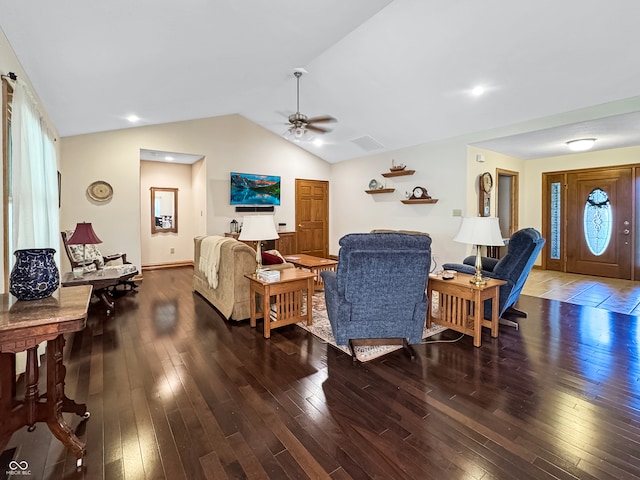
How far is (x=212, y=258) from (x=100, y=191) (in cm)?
341

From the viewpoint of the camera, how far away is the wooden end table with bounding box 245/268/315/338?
3240 millimetres

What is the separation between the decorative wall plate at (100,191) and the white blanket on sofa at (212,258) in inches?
113

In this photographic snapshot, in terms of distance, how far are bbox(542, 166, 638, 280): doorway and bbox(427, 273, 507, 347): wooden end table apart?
15.7 feet

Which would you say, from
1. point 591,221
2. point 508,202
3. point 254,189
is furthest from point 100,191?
point 591,221

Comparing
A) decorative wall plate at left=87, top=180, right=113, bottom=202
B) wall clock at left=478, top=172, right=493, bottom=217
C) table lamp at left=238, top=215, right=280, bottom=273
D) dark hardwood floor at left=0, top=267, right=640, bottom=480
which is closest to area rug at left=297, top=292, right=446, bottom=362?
dark hardwood floor at left=0, top=267, right=640, bottom=480

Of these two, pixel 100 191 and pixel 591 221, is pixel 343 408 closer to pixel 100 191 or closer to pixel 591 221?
pixel 100 191

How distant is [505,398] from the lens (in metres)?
2.19

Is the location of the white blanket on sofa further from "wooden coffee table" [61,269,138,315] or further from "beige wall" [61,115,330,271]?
"beige wall" [61,115,330,271]

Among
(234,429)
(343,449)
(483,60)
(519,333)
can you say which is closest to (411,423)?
(343,449)

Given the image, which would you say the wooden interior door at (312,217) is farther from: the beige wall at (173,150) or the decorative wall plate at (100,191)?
the decorative wall plate at (100,191)

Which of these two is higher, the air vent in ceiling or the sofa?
the air vent in ceiling

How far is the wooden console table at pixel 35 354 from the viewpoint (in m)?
1.46

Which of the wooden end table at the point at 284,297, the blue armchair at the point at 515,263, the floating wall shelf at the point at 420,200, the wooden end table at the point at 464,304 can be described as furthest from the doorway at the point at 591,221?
the wooden end table at the point at 284,297

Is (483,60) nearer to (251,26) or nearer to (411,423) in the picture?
(251,26)
